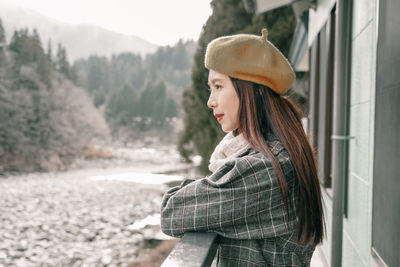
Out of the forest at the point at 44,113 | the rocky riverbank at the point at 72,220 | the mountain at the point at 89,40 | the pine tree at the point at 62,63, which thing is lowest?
the rocky riverbank at the point at 72,220

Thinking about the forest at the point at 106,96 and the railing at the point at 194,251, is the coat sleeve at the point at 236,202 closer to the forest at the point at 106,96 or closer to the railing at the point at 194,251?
the railing at the point at 194,251

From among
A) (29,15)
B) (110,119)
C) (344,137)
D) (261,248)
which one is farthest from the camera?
(29,15)

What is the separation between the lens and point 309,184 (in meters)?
0.93

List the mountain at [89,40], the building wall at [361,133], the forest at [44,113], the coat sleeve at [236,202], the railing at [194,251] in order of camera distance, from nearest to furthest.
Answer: the railing at [194,251]
the coat sleeve at [236,202]
the building wall at [361,133]
the forest at [44,113]
the mountain at [89,40]

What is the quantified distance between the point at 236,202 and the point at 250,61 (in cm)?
32

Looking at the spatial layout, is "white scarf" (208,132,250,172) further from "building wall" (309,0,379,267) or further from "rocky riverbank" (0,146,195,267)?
"rocky riverbank" (0,146,195,267)

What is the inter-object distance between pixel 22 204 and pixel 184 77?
1658 inches

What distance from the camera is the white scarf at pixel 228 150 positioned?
98 centimetres

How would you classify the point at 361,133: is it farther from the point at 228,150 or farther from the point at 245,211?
the point at 245,211

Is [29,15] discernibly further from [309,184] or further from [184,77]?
[309,184]

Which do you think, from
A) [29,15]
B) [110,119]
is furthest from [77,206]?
[29,15]

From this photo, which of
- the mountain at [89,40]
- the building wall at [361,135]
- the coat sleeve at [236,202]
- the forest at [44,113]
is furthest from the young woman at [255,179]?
the mountain at [89,40]

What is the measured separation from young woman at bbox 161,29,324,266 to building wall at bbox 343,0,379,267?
565 millimetres

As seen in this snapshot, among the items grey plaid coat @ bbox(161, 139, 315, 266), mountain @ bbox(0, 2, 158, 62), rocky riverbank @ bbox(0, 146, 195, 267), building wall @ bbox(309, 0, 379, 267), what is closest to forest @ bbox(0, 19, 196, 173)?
rocky riverbank @ bbox(0, 146, 195, 267)
